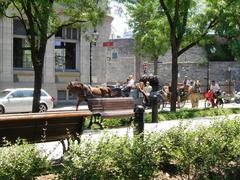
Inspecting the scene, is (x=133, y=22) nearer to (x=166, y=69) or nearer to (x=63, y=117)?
(x=166, y=69)

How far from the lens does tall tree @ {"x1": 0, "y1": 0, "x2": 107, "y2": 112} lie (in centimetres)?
1706

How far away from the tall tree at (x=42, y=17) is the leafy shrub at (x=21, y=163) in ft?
35.9

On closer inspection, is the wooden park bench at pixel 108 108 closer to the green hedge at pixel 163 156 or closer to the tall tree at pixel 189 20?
the tall tree at pixel 189 20

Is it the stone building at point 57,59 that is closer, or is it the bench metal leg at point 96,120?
the bench metal leg at point 96,120

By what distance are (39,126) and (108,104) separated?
886cm

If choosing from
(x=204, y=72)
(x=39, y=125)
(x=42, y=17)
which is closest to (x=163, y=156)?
(x=39, y=125)

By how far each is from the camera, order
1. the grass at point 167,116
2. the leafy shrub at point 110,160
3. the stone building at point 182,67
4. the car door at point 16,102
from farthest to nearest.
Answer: the stone building at point 182,67 < the car door at point 16,102 < the grass at point 167,116 < the leafy shrub at point 110,160

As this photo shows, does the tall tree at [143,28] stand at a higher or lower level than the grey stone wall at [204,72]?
higher

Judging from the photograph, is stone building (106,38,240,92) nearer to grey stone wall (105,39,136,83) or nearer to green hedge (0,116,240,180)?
grey stone wall (105,39,136,83)

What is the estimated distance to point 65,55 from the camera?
121ft

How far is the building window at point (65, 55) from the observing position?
120ft

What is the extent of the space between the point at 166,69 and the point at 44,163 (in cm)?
5396

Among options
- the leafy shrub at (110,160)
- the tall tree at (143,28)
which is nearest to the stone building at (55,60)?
the tall tree at (143,28)

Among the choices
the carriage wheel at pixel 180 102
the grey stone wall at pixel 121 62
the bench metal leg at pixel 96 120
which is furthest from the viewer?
the grey stone wall at pixel 121 62
